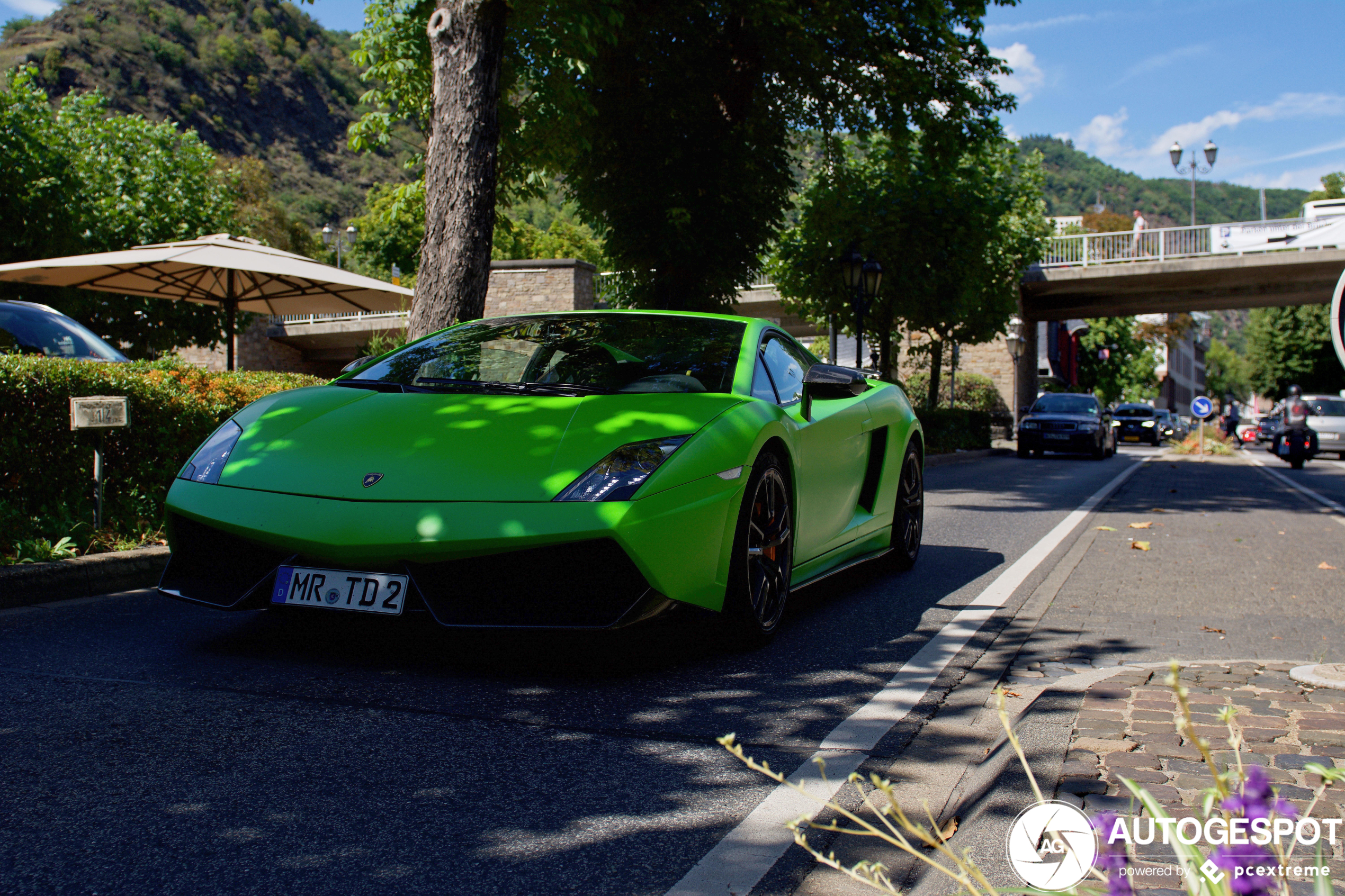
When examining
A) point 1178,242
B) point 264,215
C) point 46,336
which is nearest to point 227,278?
point 46,336

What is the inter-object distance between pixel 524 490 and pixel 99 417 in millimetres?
3208

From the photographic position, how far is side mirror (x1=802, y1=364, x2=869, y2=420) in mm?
4914

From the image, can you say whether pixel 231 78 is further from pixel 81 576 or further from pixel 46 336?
pixel 81 576

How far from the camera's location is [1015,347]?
4088 cm

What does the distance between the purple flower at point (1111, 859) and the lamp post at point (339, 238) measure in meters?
57.9

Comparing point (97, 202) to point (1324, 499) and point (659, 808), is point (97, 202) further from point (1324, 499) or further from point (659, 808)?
point (659, 808)

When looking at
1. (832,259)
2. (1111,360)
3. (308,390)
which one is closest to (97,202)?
(832,259)

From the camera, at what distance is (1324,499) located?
1364 centimetres

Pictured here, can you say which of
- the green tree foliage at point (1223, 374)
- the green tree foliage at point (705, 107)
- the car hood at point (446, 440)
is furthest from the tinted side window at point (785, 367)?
the green tree foliage at point (1223, 374)

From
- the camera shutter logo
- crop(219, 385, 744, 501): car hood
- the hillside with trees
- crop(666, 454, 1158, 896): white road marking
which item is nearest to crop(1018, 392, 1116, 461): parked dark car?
crop(666, 454, 1158, 896): white road marking

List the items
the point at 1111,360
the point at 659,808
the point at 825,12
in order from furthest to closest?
the point at 1111,360, the point at 825,12, the point at 659,808

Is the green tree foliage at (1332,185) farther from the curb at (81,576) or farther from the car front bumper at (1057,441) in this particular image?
the curb at (81,576)

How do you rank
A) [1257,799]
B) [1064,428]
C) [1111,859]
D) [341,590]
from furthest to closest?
[1064,428]
[341,590]
[1111,859]
[1257,799]

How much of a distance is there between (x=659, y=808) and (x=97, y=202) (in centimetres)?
2930
